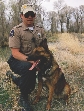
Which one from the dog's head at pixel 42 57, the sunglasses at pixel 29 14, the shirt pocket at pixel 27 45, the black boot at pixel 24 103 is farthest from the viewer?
the shirt pocket at pixel 27 45

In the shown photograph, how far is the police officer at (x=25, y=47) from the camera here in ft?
15.3

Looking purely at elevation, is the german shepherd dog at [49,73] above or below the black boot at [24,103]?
above

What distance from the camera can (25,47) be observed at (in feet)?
16.0

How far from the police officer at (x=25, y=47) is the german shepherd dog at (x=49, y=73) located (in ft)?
0.53

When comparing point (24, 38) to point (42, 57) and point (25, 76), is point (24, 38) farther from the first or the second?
point (25, 76)

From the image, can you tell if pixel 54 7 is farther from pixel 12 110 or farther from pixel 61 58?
pixel 12 110

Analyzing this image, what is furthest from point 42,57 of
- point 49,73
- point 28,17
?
point 28,17

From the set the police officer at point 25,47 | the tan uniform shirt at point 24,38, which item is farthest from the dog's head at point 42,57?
the tan uniform shirt at point 24,38

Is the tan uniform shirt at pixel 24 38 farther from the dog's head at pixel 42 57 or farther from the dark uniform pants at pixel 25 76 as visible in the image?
the dog's head at pixel 42 57

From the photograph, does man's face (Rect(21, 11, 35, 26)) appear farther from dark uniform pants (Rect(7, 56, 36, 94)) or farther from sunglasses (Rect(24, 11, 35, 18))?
dark uniform pants (Rect(7, 56, 36, 94))

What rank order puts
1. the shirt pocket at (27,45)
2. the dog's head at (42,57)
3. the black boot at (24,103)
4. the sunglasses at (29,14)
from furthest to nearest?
1. the shirt pocket at (27,45)
2. the sunglasses at (29,14)
3. the black boot at (24,103)
4. the dog's head at (42,57)

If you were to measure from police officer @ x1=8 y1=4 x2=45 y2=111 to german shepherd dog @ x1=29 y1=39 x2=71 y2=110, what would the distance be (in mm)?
163

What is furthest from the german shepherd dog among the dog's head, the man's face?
the man's face

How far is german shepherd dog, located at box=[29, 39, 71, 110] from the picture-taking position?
14.7 feet
